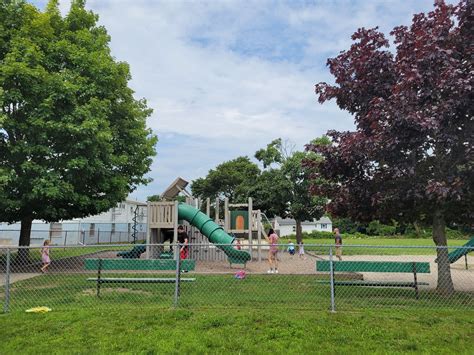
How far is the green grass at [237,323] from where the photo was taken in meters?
6.41

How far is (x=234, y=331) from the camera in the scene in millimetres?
6965

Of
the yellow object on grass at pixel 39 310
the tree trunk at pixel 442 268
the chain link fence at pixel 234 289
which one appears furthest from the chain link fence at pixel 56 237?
the tree trunk at pixel 442 268

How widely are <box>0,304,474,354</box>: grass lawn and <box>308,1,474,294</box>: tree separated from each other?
2604 mm

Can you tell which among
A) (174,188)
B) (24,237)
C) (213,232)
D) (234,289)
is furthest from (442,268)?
(24,237)

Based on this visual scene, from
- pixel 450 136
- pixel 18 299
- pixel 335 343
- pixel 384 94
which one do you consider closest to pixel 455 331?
pixel 335 343

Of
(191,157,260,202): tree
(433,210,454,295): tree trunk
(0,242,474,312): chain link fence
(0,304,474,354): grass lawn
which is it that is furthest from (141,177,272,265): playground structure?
(191,157,260,202): tree

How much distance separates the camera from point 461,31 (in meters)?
9.67

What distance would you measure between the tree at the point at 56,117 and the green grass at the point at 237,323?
5964 millimetres

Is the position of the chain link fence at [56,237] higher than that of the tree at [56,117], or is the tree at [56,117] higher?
the tree at [56,117]

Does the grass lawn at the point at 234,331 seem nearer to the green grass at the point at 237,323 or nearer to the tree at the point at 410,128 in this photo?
the green grass at the point at 237,323

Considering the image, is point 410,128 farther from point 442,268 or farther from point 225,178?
point 225,178

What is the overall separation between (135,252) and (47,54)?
846 cm

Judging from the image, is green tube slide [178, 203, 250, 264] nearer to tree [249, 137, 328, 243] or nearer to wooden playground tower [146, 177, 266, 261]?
wooden playground tower [146, 177, 266, 261]

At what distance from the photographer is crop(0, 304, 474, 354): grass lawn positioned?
6.34 m
